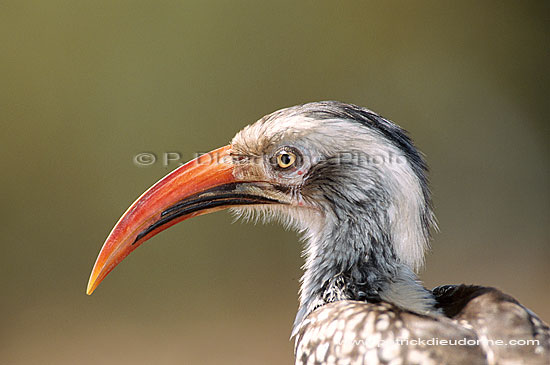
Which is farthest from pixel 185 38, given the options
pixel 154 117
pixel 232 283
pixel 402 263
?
pixel 402 263

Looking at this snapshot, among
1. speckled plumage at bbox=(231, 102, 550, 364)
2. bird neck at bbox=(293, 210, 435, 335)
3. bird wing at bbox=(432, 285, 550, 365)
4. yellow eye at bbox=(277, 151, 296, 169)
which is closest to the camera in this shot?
bird wing at bbox=(432, 285, 550, 365)

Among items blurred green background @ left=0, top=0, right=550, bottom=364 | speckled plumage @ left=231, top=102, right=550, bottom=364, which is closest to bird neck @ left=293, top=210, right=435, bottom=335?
speckled plumage @ left=231, top=102, right=550, bottom=364

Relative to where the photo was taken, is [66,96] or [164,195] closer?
[164,195]

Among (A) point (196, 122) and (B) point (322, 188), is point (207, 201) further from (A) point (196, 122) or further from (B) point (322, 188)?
(A) point (196, 122)

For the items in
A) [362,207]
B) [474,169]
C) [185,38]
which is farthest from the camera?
[474,169]

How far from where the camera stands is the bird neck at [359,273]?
1.43 metres

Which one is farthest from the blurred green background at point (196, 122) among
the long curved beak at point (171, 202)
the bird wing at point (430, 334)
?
the bird wing at point (430, 334)

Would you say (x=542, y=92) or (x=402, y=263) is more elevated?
(x=542, y=92)

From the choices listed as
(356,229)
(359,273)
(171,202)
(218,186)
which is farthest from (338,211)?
(171,202)

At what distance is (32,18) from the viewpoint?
4172mm

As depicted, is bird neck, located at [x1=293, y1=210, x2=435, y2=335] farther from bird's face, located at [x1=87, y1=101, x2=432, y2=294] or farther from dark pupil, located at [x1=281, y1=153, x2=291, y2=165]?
dark pupil, located at [x1=281, y1=153, x2=291, y2=165]

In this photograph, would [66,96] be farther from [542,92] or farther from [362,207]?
[542,92]

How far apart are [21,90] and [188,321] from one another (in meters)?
2.22

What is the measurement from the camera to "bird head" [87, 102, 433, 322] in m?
1.49
